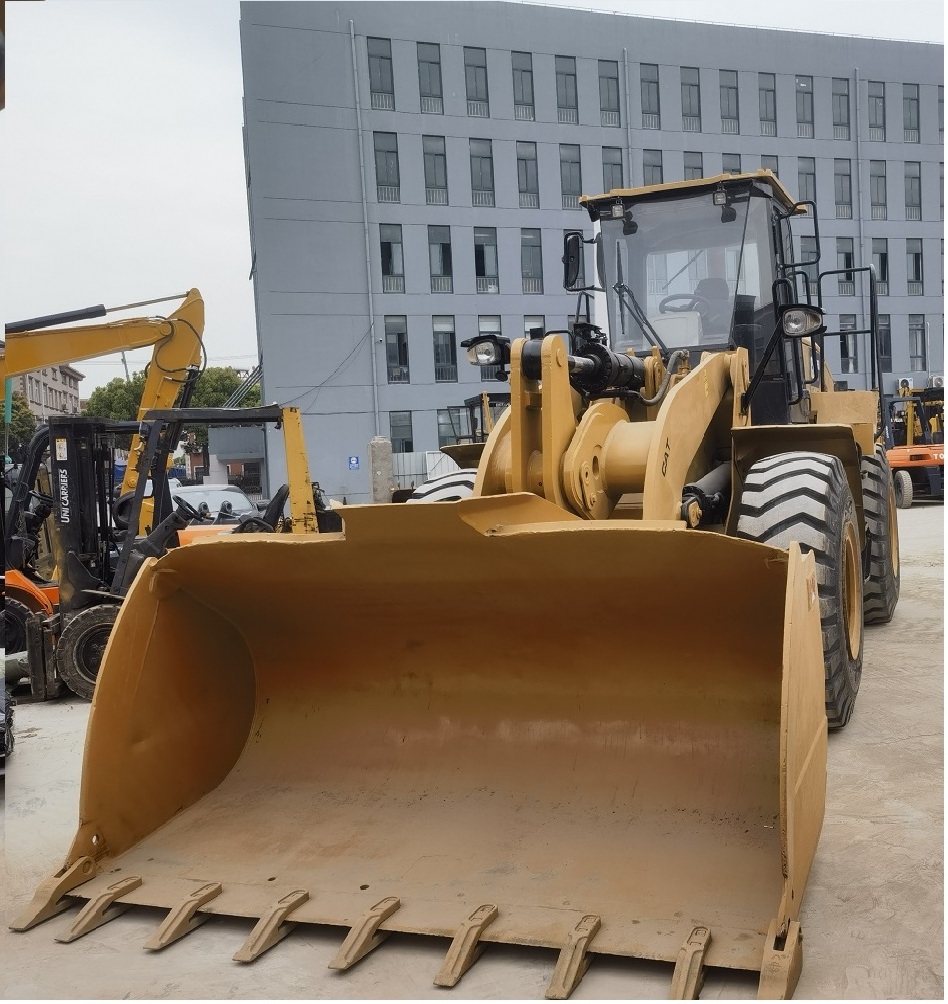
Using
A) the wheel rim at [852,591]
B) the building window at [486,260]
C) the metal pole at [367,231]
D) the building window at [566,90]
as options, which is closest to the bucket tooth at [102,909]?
the wheel rim at [852,591]

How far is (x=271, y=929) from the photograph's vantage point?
3148 millimetres

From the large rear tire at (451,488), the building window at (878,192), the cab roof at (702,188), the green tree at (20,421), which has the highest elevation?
the building window at (878,192)

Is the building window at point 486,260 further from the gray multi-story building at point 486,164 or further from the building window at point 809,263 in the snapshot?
the building window at point 809,263

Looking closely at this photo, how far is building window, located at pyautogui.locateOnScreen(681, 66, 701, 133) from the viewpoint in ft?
109

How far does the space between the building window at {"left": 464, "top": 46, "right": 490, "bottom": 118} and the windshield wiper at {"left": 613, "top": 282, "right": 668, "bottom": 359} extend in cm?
2681

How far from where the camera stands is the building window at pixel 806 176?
1346 inches

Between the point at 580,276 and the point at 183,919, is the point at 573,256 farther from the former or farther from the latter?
the point at 183,919

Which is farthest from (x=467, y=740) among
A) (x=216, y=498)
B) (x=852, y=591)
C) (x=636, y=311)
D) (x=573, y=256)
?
(x=216, y=498)

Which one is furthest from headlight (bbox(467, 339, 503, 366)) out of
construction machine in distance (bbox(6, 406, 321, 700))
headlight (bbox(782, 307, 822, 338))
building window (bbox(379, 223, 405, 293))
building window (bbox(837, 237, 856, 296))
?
building window (bbox(837, 237, 856, 296))

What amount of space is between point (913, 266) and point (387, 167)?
18.6 metres

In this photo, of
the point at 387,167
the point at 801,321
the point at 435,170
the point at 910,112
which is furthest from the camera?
the point at 910,112

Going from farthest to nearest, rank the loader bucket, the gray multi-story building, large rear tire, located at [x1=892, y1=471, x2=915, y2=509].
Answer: the gray multi-story building
large rear tire, located at [x1=892, y1=471, x2=915, y2=509]
the loader bucket

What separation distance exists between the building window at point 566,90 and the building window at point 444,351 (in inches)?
282

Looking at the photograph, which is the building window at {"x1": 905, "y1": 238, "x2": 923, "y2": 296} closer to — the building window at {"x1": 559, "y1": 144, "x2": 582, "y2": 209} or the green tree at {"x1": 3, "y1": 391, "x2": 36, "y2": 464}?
the building window at {"x1": 559, "y1": 144, "x2": 582, "y2": 209}
